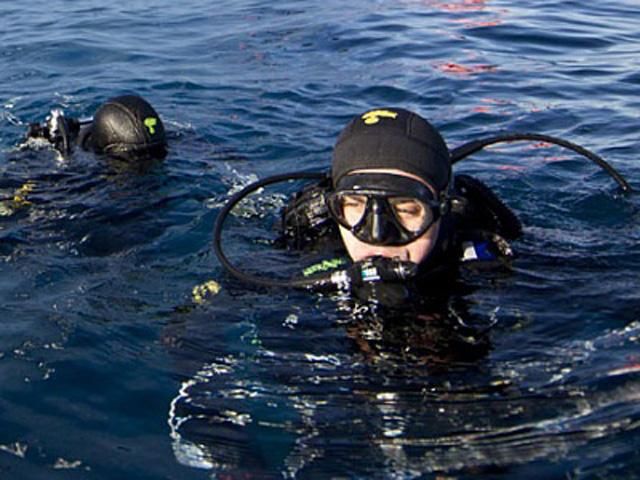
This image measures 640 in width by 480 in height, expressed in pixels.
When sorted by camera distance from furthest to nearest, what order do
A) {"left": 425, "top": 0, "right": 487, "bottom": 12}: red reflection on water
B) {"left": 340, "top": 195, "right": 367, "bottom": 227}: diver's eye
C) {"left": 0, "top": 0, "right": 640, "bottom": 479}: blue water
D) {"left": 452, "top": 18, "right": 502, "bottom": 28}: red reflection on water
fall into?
{"left": 425, "top": 0, "right": 487, "bottom": 12}: red reflection on water
{"left": 452, "top": 18, "right": 502, "bottom": 28}: red reflection on water
{"left": 340, "top": 195, "right": 367, "bottom": 227}: diver's eye
{"left": 0, "top": 0, "right": 640, "bottom": 479}: blue water

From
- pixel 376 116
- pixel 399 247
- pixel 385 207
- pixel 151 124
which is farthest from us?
pixel 151 124

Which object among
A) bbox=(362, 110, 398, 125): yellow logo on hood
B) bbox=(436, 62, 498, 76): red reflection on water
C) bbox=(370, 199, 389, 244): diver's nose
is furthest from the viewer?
bbox=(436, 62, 498, 76): red reflection on water

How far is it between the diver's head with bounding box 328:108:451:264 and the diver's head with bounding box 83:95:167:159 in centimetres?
296

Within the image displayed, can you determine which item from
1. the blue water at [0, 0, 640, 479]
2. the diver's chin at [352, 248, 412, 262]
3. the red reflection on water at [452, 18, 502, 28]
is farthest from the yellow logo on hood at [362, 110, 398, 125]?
the red reflection on water at [452, 18, 502, 28]

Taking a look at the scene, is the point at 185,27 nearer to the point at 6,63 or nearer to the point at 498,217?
the point at 6,63

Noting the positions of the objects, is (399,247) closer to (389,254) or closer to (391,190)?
(389,254)

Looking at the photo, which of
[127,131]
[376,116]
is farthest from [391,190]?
[127,131]

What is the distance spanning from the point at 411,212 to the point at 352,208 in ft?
0.84

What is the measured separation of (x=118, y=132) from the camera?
6941 millimetres

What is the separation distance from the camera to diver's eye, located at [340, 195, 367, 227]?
412 cm

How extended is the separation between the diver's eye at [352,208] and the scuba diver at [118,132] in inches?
123

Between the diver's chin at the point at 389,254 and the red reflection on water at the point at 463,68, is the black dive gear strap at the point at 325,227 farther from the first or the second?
the red reflection on water at the point at 463,68

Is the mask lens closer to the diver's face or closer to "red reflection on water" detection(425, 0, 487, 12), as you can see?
the diver's face

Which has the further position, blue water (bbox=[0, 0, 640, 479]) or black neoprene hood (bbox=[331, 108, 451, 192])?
black neoprene hood (bbox=[331, 108, 451, 192])
